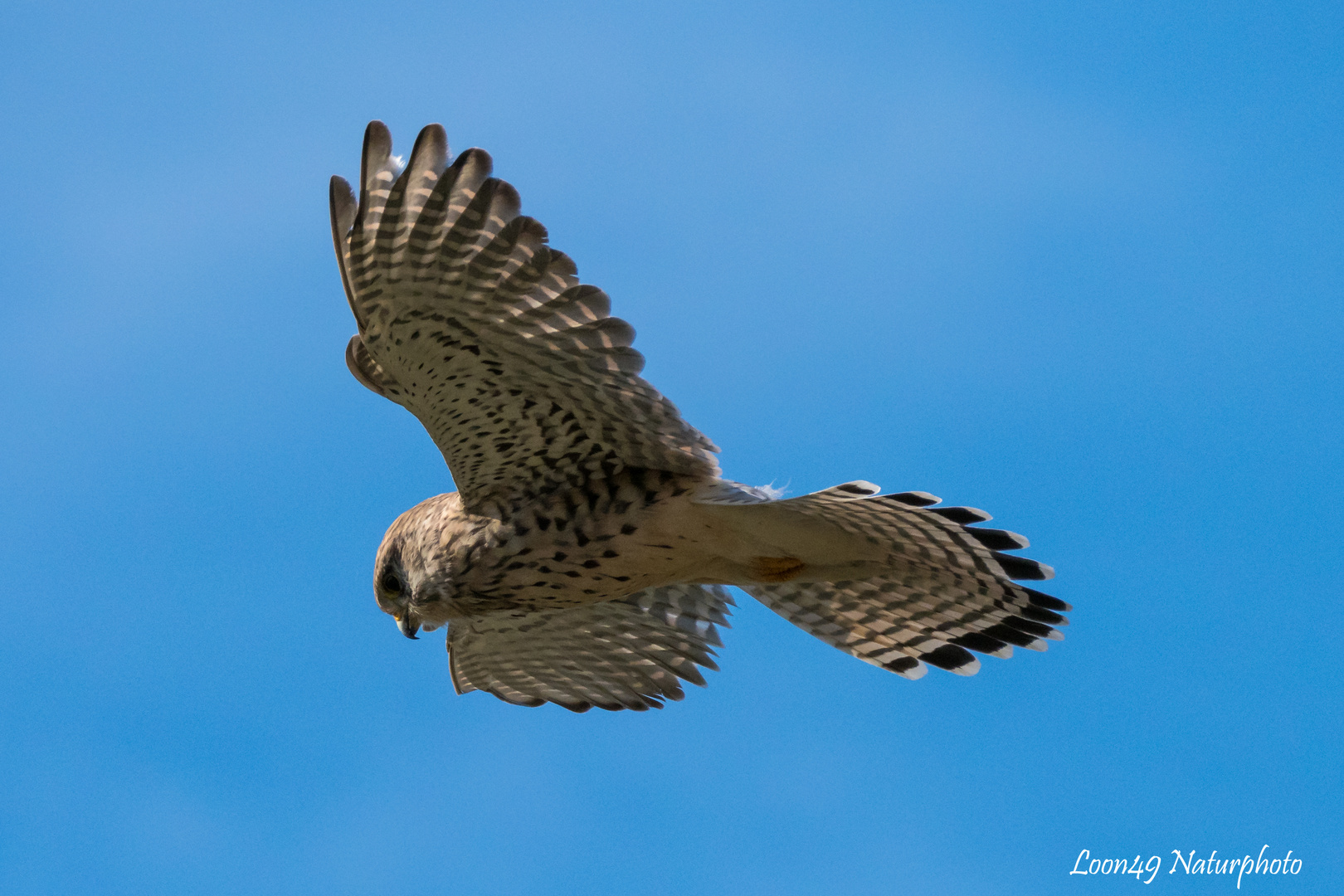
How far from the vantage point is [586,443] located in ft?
19.2

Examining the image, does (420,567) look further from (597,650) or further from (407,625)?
(597,650)

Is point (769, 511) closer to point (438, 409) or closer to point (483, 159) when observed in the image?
point (438, 409)

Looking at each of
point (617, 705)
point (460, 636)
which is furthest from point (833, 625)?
point (460, 636)

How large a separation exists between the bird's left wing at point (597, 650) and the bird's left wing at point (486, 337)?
106 centimetres

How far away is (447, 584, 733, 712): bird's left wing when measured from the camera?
6.88 metres

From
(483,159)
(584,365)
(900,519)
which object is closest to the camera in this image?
(483,159)

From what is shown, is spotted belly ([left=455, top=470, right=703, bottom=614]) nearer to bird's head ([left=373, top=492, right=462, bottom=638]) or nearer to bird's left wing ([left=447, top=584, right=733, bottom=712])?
bird's head ([left=373, top=492, right=462, bottom=638])

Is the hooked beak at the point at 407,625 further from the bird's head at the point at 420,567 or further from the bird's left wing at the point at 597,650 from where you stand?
the bird's left wing at the point at 597,650

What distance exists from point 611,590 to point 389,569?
113 centimetres

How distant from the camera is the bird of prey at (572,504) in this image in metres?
5.08

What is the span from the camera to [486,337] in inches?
210

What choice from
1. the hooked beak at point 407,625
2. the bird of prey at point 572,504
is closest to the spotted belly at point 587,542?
the bird of prey at point 572,504

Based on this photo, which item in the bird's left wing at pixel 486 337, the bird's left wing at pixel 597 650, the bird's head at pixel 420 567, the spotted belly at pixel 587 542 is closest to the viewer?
the bird's left wing at pixel 486 337

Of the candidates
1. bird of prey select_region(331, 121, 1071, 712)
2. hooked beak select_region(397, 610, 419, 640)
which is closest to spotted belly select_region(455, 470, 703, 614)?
bird of prey select_region(331, 121, 1071, 712)
